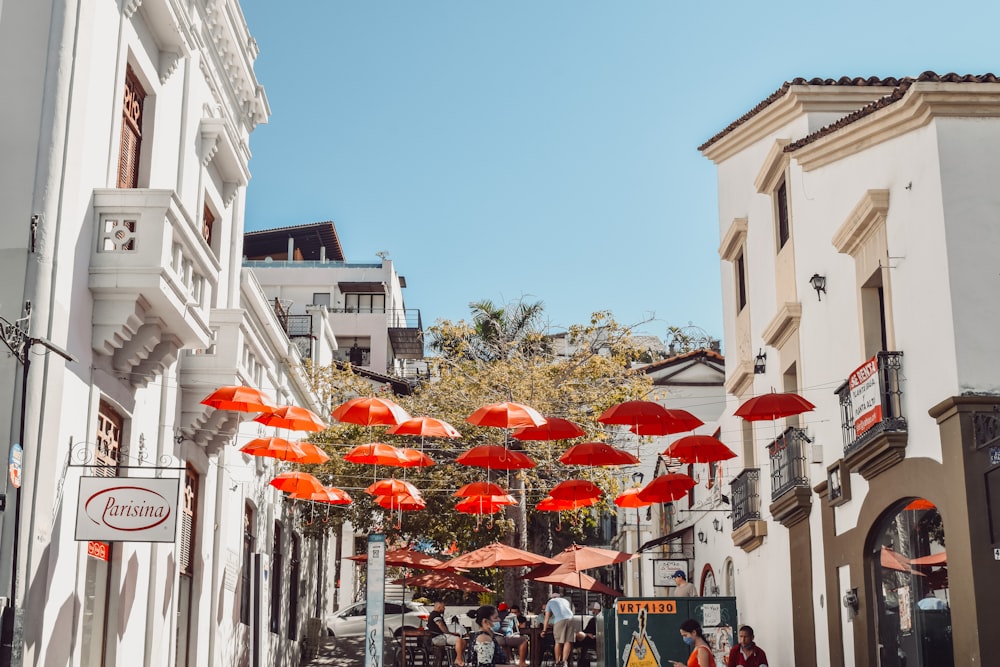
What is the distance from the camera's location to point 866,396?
16.1 m

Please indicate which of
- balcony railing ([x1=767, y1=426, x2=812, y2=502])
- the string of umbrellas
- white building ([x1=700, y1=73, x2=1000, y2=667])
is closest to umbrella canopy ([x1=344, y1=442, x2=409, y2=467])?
the string of umbrellas

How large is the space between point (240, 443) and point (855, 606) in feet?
33.0

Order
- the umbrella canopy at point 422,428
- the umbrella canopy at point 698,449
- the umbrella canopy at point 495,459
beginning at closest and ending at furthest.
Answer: the umbrella canopy at point 422,428
the umbrella canopy at point 698,449
the umbrella canopy at point 495,459

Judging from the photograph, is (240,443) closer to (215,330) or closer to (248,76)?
(215,330)

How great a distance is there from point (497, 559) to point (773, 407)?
798 cm

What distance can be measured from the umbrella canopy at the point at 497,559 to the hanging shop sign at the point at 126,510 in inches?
447

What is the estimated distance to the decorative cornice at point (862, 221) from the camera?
16.2m

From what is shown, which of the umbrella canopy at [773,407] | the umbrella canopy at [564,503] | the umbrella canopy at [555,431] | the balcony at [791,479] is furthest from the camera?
the umbrella canopy at [564,503]

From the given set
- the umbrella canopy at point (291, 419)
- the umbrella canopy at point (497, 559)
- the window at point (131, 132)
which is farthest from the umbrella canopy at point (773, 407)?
the window at point (131, 132)

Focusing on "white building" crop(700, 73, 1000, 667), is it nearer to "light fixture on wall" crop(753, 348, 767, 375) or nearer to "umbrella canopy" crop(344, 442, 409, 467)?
"light fixture on wall" crop(753, 348, 767, 375)

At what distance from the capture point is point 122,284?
12352 millimetres

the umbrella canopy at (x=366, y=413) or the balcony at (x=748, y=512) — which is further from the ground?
the umbrella canopy at (x=366, y=413)

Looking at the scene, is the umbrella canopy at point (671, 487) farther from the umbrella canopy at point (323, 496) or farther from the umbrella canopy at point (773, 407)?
the umbrella canopy at point (323, 496)

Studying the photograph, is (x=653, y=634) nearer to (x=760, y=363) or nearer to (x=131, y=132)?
(x=760, y=363)
